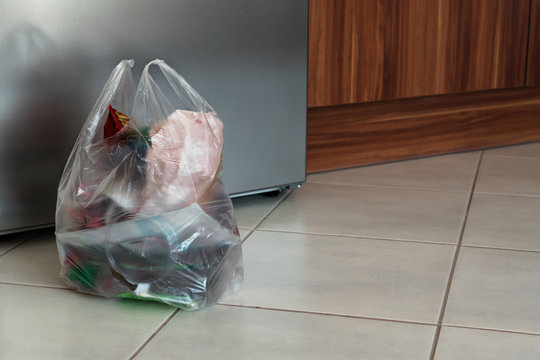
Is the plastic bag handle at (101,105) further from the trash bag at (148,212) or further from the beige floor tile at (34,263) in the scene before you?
the beige floor tile at (34,263)

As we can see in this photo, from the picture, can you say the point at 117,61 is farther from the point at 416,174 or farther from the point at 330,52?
the point at 416,174

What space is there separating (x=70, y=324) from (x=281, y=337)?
30 centimetres

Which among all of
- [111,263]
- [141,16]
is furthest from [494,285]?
[141,16]

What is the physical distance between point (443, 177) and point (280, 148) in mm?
478

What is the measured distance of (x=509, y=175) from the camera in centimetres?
182

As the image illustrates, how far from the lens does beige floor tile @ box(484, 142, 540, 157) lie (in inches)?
80.0

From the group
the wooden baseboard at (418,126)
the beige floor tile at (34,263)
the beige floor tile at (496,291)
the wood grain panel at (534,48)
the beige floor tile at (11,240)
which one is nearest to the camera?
the beige floor tile at (496,291)

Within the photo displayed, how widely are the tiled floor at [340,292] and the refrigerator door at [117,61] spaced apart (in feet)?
0.44

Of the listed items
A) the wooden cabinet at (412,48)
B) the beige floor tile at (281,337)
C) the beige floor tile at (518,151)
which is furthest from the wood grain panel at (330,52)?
the beige floor tile at (281,337)

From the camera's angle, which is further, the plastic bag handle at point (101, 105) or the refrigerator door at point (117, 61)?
the refrigerator door at point (117, 61)

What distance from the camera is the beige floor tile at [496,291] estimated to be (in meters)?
1.05

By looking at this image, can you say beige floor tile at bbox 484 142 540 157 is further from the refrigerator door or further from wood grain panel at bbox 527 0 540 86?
the refrigerator door

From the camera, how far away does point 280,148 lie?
60.6 inches

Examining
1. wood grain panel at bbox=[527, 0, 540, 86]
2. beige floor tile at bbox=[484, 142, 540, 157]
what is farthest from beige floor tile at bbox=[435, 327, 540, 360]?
→ wood grain panel at bbox=[527, 0, 540, 86]
